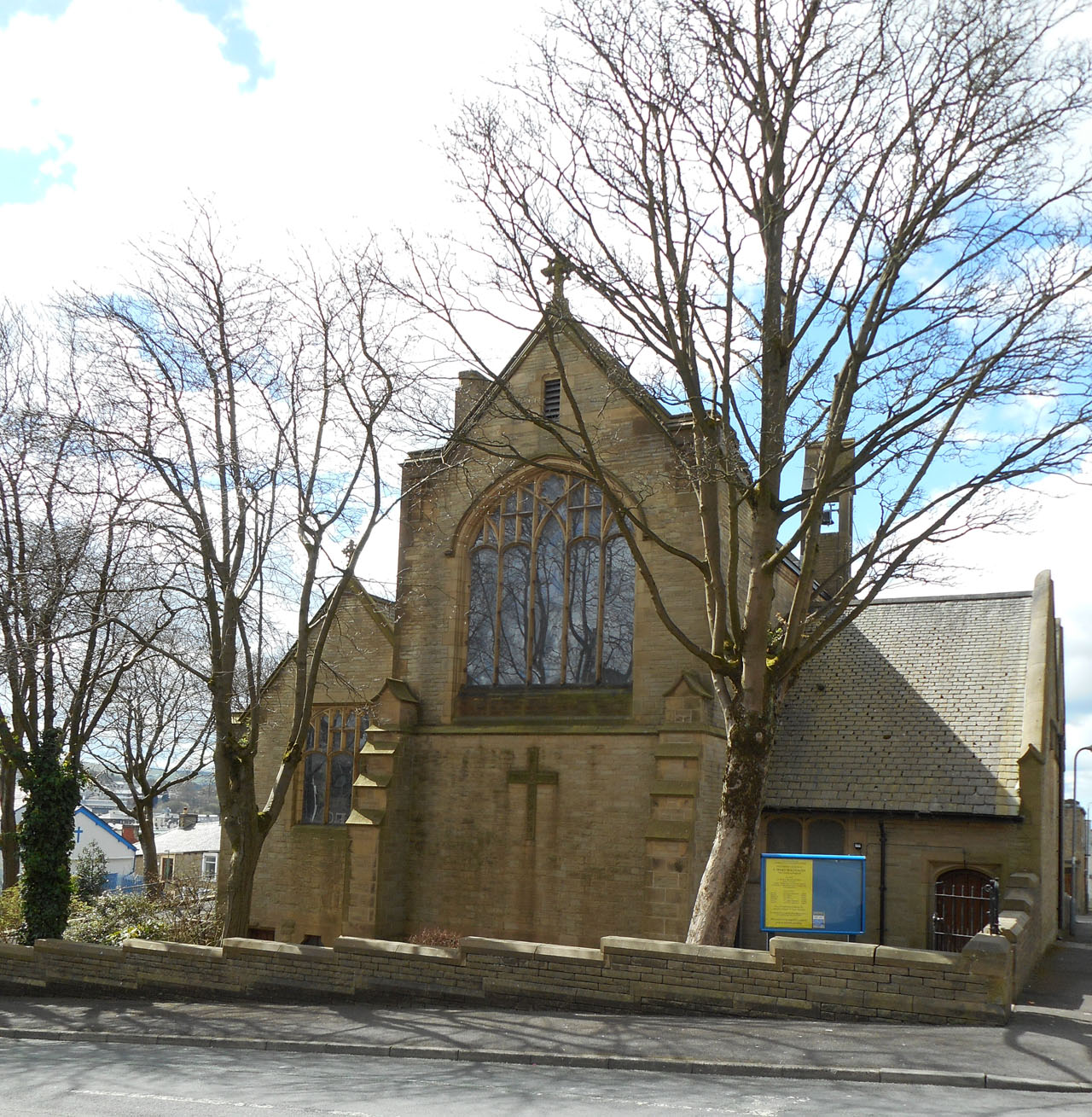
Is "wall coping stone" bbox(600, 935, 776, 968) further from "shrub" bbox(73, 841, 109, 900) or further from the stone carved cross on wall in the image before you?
A: "shrub" bbox(73, 841, 109, 900)

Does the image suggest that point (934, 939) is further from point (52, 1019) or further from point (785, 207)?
point (52, 1019)

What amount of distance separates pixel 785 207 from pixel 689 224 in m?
1.26

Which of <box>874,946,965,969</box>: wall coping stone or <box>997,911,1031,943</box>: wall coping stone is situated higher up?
<box>874,946,965,969</box>: wall coping stone

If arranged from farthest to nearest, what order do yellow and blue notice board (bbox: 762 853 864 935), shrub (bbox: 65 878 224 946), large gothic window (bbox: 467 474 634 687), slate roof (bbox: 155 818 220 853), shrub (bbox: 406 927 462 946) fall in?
1. slate roof (bbox: 155 818 220 853)
2. large gothic window (bbox: 467 474 634 687)
3. shrub (bbox: 406 927 462 946)
4. shrub (bbox: 65 878 224 946)
5. yellow and blue notice board (bbox: 762 853 864 935)

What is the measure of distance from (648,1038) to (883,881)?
30.7 ft

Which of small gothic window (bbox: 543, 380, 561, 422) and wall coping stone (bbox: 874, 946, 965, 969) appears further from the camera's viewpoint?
small gothic window (bbox: 543, 380, 561, 422)

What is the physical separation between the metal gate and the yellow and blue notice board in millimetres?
5616

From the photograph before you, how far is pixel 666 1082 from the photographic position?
30.2ft

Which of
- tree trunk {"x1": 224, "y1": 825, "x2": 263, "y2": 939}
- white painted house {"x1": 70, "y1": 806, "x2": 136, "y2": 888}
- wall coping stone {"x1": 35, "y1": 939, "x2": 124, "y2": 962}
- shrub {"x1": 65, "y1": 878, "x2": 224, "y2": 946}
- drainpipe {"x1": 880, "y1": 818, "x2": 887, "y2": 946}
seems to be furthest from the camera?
white painted house {"x1": 70, "y1": 806, "x2": 136, "y2": 888}

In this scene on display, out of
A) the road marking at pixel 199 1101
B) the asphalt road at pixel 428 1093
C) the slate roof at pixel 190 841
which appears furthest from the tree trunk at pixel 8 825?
the slate roof at pixel 190 841

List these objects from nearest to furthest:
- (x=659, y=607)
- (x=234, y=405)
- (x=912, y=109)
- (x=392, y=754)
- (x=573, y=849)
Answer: (x=912, y=109) → (x=659, y=607) → (x=234, y=405) → (x=573, y=849) → (x=392, y=754)

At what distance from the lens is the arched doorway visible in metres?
17.8

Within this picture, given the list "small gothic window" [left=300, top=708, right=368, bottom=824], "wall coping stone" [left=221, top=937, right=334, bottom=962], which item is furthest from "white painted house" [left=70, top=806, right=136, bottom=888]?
"wall coping stone" [left=221, top=937, right=334, bottom=962]

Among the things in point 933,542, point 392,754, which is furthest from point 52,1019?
point 933,542
